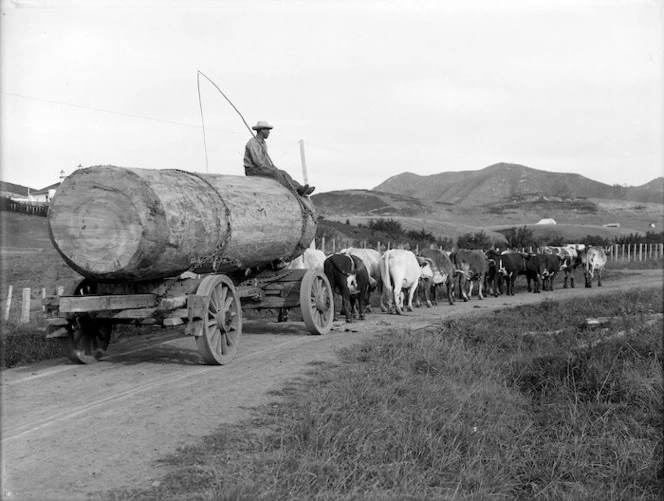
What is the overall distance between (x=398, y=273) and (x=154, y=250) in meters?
9.09

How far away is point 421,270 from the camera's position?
57.3 ft

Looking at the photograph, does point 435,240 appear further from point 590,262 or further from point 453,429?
point 453,429

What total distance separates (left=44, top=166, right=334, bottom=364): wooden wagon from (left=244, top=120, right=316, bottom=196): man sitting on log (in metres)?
1.00

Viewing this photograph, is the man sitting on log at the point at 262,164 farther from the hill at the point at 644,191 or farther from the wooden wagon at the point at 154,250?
the hill at the point at 644,191

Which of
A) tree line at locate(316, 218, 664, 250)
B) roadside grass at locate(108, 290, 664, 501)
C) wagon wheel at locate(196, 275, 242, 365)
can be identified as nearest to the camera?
roadside grass at locate(108, 290, 664, 501)

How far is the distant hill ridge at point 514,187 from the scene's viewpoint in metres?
157

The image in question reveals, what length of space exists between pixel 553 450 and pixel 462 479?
71.2 inches

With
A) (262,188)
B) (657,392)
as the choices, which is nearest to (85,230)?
(262,188)

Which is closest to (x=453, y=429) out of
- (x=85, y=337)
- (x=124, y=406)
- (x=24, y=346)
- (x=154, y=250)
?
(x=124, y=406)

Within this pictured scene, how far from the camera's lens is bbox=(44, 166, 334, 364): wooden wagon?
7.60m

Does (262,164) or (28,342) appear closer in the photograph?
(28,342)

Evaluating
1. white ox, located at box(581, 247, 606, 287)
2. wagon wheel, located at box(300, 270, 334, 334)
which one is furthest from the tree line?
wagon wheel, located at box(300, 270, 334, 334)

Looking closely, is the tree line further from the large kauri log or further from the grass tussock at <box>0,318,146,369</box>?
the large kauri log

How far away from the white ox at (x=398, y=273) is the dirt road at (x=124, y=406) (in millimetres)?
5079
